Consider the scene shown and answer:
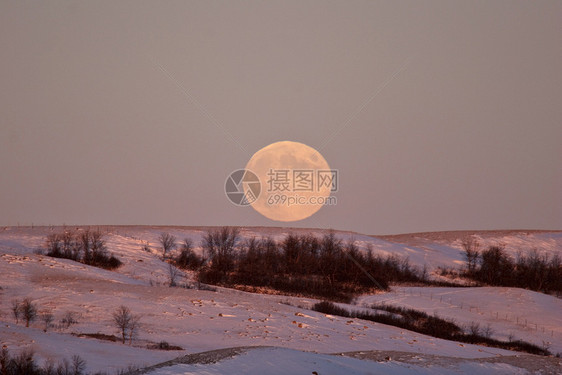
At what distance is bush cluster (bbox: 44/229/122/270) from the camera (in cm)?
3994

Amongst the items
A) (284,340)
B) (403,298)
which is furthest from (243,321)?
(403,298)

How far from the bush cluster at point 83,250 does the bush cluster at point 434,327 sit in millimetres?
19759

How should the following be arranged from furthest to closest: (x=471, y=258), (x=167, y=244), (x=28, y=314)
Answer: (x=471, y=258) → (x=167, y=244) → (x=28, y=314)

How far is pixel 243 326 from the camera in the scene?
741 inches

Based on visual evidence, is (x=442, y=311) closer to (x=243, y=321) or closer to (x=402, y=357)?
(x=243, y=321)

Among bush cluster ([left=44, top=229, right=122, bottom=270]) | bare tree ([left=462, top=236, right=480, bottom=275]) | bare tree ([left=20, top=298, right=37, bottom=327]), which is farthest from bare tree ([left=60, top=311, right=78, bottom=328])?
bare tree ([left=462, top=236, right=480, bottom=275])

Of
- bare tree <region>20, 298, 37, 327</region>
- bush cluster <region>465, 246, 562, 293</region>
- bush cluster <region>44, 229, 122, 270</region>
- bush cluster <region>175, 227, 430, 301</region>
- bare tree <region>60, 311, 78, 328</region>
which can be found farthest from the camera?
bush cluster <region>465, 246, 562, 293</region>

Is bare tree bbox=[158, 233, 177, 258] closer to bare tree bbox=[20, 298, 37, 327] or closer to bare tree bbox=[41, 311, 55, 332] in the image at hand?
bare tree bbox=[41, 311, 55, 332]

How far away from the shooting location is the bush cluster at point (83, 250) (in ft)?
131

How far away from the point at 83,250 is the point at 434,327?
96.7 feet

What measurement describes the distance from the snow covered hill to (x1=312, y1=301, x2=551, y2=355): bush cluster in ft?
5.14

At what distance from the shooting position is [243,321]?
771 inches

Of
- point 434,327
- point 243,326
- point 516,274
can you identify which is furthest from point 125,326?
point 516,274

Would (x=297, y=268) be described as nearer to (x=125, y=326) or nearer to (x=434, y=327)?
(x=434, y=327)
